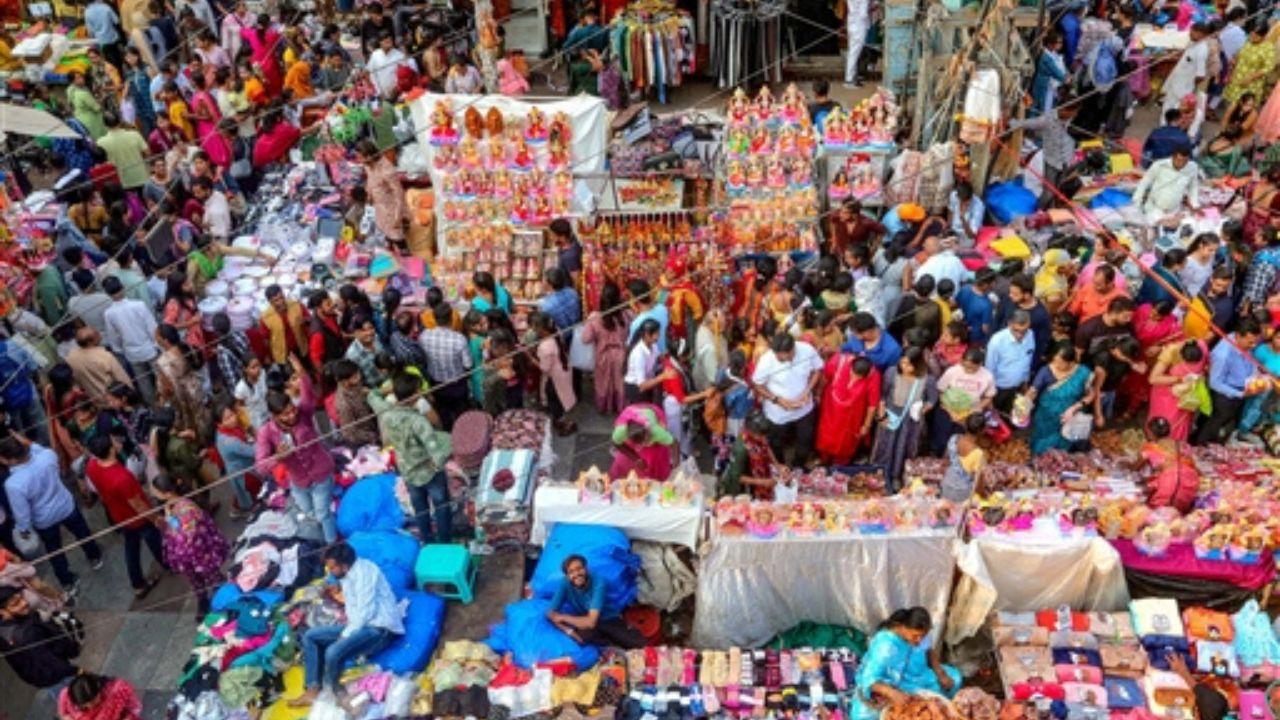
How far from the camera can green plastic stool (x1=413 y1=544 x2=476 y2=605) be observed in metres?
7.25

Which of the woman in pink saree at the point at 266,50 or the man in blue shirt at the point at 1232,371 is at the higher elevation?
the woman in pink saree at the point at 266,50

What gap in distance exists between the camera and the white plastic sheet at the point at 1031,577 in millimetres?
6961

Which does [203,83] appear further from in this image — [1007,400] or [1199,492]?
[1199,492]

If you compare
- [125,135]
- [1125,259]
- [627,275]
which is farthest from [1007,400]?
[125,135]

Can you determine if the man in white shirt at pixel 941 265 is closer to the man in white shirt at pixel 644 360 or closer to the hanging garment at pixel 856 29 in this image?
the man in white shirt at pixel 644 360

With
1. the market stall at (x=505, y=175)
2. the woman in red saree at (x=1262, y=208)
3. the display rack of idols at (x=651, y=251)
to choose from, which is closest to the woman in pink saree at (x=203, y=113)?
the market stall at (x=505, y=175)

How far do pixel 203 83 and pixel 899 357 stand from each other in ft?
29.0

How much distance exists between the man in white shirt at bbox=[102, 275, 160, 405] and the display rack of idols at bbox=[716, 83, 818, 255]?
16.8ft

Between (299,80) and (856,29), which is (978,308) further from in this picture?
(299,80)

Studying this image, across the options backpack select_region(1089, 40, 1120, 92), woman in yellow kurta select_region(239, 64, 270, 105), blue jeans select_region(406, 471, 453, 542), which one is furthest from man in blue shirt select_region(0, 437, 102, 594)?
backpack select_region(1089, 40, 1120, 92)

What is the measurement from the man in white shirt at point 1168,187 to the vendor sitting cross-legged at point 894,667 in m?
5.98

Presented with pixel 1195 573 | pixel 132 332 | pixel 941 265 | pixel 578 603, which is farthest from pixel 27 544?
pixel 1195 573

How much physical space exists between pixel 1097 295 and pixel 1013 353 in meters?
1.00

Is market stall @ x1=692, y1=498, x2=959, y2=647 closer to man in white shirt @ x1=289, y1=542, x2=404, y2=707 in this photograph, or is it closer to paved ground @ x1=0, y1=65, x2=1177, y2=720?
paved ground @ x1=0, y1=65, x2=1177, y2=720
